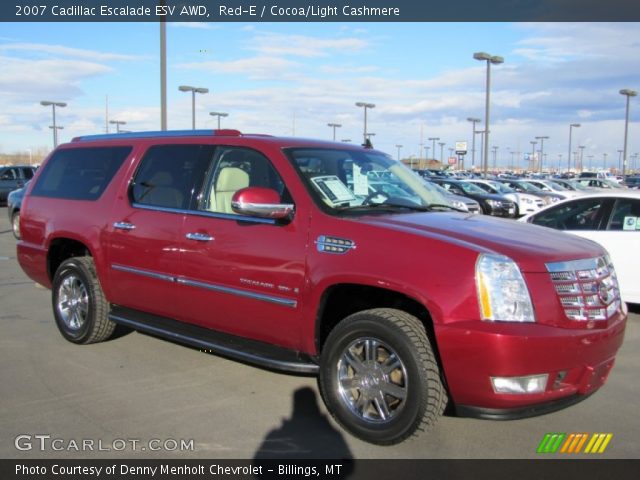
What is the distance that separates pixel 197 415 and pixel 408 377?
1.60 metres

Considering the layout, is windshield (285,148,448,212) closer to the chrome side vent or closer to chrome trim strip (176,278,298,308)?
the chrome side vent

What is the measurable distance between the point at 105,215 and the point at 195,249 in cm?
133

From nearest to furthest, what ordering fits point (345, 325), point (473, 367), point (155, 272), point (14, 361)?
1. point (473, 367)
2. point (345, 325)
3. point (155, 272)
4. point (14, 361)

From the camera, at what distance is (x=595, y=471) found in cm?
364

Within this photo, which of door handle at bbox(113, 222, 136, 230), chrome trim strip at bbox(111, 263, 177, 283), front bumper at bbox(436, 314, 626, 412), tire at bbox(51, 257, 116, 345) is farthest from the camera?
tire at bbox(51, 257, 116, 345)

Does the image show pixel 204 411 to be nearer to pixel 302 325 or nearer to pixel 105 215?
pixel 302 325

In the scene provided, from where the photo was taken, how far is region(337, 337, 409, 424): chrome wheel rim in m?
3.87

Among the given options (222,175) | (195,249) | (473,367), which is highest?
(222,175)

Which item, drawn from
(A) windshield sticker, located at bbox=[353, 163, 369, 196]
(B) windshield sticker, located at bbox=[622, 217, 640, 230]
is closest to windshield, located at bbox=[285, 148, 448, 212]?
(A) windshield sticker, located at bbox=[353, 163, 369, 196]

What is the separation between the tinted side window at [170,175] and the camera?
505cm

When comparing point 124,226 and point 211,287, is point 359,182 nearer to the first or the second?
point 211,287

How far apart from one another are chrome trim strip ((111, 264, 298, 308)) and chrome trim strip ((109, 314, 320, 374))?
41 cm

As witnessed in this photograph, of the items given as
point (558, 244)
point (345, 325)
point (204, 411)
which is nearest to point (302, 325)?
point (345, 325)

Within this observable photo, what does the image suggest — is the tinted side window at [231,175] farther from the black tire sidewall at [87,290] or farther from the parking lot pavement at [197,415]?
the black tire sidewall at [87,290]
